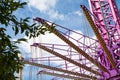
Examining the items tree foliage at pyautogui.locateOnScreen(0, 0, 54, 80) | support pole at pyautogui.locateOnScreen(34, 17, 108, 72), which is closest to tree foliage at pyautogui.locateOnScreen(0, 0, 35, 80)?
tree foliage at pyautogui.locateOnScreen(0, 0, 54, 80)

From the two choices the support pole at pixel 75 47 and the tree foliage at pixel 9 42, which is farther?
the support pole at pixel 75 47

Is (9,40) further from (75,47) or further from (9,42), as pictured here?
(75,47)

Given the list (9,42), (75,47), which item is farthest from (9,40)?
(75,47)

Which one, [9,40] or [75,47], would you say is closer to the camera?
[9,40]

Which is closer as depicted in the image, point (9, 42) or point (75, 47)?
point (9, 42)

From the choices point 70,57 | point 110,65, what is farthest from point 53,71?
point 110,65

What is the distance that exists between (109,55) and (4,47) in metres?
22.8

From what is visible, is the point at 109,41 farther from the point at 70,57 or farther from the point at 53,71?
the point at 53,71

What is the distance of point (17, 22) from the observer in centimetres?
661

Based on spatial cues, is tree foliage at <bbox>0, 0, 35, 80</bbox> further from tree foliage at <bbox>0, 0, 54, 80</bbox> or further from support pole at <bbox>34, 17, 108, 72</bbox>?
support pole at <bbox>34, 17, 108, 72</bbox>

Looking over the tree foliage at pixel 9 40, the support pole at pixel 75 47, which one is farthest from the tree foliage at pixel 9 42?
the support pole at pixel 75 47

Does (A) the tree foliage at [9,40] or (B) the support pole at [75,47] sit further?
(B) the support pole at [75,47]

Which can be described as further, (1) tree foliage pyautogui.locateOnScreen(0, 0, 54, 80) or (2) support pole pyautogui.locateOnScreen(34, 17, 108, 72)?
(2) support pole pyautogui.locateOnScreen(34, 17, 108, 72)

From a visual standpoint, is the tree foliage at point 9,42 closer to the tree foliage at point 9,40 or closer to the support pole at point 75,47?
the tree foliage at point 9,40
